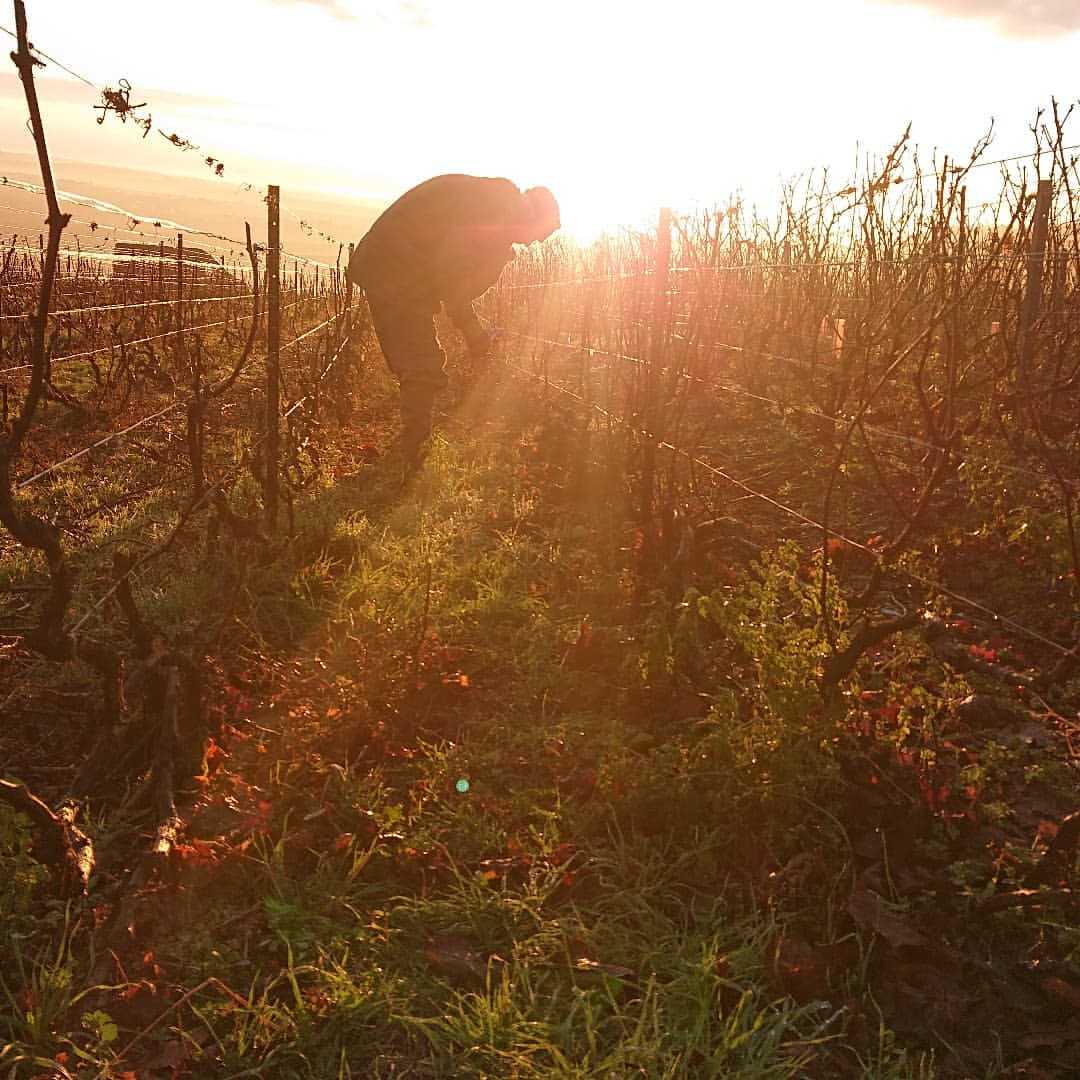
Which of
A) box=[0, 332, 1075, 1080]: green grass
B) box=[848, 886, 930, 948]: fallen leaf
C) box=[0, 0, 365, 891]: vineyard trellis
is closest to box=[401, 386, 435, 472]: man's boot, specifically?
box=[0, 0, 365, 891]: vineyard trellis

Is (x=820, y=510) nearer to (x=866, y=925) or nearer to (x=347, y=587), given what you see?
(x=347, y=587)

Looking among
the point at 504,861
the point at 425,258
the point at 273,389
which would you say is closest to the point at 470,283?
the point at 425,258

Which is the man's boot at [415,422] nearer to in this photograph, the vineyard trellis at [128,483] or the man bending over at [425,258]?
the man bending over at [425,258]

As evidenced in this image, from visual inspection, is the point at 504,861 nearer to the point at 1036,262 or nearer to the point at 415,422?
the point at 415,422

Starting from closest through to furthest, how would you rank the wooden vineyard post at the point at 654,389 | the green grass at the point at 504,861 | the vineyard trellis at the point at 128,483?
the green grass at the point at 504,861, the vineyard trellis at the point at 128,483, the wooden vineyard post at the point at 654,389

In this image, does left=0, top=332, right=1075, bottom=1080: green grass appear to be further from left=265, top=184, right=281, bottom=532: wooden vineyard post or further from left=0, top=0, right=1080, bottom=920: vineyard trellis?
left=265, top=184, right=281, bottom=532: wooden vineyard post

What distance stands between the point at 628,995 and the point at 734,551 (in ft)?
10.4

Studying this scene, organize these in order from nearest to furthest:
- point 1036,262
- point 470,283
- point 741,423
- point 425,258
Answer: point 1036,262 < point 425,258 < point 470,283 < point 741,423

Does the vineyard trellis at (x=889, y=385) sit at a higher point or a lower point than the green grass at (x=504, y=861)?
higher

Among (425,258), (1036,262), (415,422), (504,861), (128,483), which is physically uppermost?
(1036,262)

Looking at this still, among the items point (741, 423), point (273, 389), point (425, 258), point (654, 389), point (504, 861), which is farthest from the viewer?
point (741, 423)

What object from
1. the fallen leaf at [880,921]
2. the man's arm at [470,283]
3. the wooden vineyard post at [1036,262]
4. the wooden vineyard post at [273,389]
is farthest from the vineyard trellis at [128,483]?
the wooden vineyard post at [1036,262]

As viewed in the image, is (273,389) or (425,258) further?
(425,258)

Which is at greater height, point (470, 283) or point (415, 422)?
point (470, 283)
